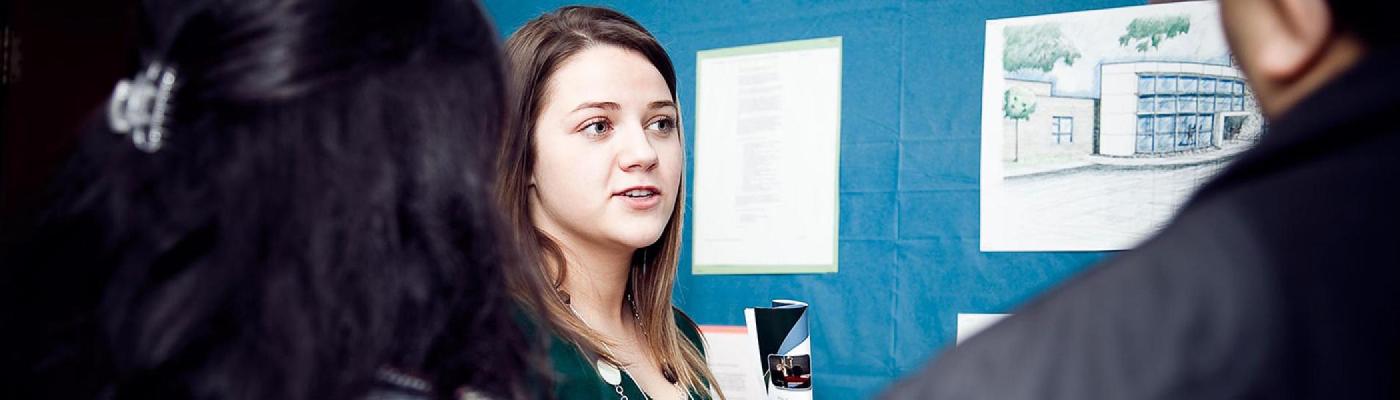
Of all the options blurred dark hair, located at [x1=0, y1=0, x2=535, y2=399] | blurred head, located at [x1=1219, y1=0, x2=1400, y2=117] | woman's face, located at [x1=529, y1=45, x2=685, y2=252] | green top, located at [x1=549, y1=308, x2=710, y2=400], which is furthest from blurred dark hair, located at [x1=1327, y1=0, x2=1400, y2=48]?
woman's face, located at [x1=529, y1=45, x2=685, y2=252]

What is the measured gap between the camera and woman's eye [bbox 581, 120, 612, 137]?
1.19 meters

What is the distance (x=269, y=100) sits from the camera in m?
0.46

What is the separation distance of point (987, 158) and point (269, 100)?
0.95 m

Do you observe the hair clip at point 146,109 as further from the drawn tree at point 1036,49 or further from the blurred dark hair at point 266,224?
the drawn tree at point 1036,49

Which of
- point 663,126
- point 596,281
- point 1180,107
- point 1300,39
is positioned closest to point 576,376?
point 596,281

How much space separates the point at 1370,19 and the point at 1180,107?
927 millimetres

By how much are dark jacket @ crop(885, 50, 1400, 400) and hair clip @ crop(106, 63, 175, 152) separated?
1.14ft

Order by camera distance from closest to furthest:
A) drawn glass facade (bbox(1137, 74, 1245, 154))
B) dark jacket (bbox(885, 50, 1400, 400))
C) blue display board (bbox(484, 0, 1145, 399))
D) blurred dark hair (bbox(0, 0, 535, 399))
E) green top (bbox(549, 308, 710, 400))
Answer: dark jacket (bbox(885, 50, 1400, 400)) < blurred dark hair (bbox(0, 0, 535, 399)) < green top (bbox(549, 308, 710, 400)) < drawn glass facade (bbox(1137, 74, 1245, 154)) < blue display board (bbox(484, 0, 1145, 399))

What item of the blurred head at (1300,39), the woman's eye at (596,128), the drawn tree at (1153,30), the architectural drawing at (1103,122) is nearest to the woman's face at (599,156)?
the woman's eye at (596,128)

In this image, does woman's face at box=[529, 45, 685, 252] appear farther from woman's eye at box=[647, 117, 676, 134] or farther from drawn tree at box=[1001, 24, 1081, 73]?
drawn tree at box=[1001, 24, 1081, 73]

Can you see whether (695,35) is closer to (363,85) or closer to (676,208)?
(676,208)

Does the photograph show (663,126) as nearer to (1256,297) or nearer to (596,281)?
(596,281)

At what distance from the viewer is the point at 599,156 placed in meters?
1.18

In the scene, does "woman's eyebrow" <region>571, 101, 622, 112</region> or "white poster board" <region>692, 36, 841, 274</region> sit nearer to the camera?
"woman's eyebrow" <region>571, 101, 622, 112</region>
